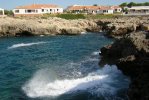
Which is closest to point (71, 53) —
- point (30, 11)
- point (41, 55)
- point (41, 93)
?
point (41, 55)

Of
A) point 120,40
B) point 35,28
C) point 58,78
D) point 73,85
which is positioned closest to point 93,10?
point 35,28

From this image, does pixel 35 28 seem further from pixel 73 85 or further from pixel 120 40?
pixel 73 85

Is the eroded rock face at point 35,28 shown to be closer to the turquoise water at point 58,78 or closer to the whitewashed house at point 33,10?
the turquoise water at point 58,78

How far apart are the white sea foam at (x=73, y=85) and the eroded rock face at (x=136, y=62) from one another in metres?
2.00

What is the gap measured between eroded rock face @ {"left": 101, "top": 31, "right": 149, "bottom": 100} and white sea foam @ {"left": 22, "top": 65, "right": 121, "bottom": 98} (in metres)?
2.00

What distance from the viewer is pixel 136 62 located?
26.7 metres

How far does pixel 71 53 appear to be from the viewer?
166 ft

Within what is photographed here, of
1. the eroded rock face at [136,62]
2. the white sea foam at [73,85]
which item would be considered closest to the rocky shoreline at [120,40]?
the eroded rock face at [136,62]

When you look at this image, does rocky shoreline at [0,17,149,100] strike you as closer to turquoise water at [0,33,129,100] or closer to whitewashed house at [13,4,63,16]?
turquoise water at [0,33,129,100]

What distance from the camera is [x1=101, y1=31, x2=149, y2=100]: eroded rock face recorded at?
71.8 ft

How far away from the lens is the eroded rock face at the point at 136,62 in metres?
21.9

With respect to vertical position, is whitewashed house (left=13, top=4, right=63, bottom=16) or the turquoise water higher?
whitewashed house (left=13, top=4, right=63, bottom=16)

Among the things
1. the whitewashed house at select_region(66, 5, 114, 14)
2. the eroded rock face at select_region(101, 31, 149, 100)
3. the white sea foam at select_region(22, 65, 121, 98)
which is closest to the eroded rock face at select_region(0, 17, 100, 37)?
the eroded rock face at select_region(101, 31, 149, 100)

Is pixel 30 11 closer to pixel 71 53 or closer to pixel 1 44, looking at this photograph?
pixel 1 44
